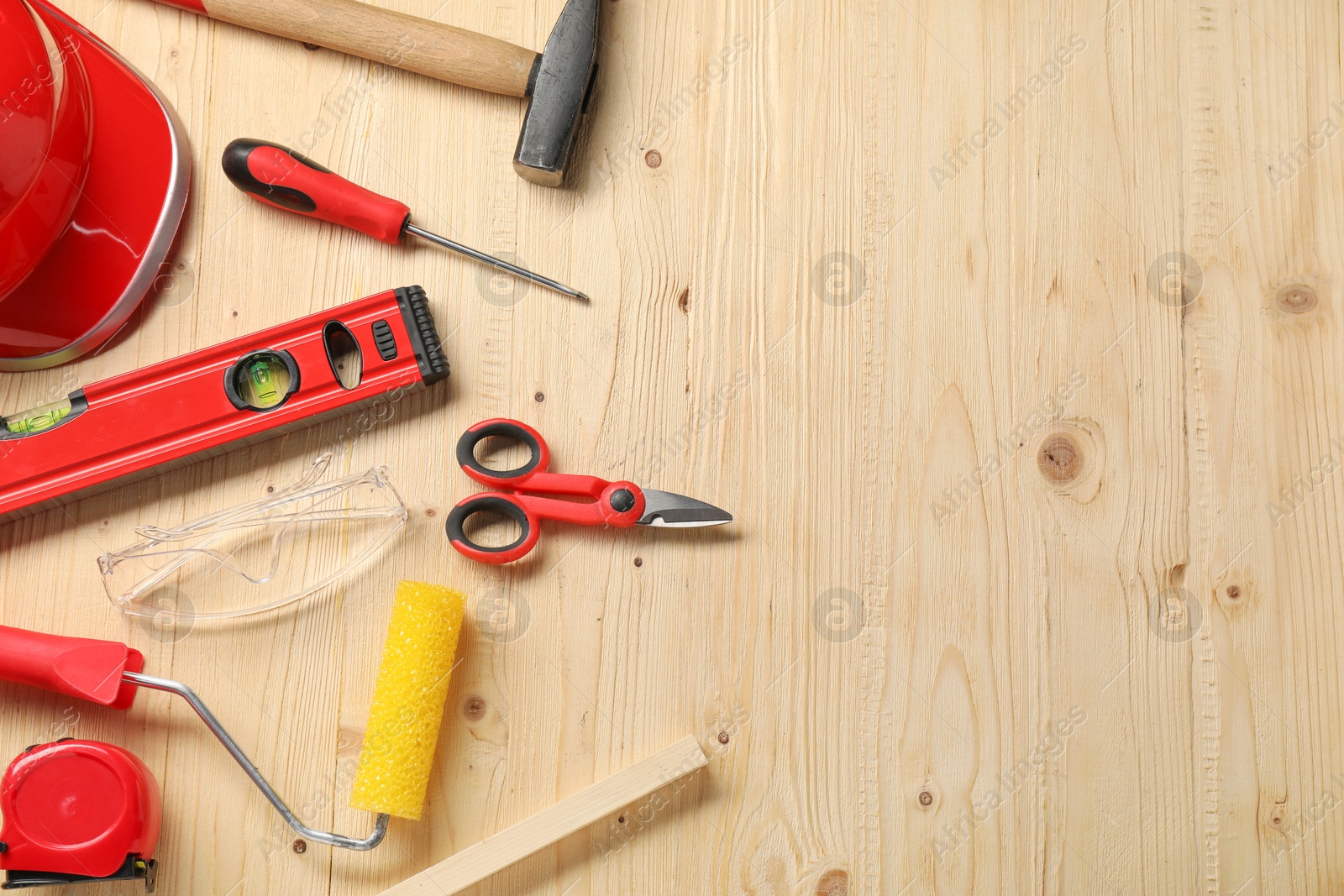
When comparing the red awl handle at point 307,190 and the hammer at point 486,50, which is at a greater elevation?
the hammer at point 486,50

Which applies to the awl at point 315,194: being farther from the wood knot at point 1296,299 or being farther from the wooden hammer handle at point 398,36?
the wood knot at point 1296,299

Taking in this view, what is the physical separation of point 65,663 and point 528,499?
39 centimetres

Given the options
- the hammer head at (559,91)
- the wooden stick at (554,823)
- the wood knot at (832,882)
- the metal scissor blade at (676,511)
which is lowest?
the wood knot at (832,882)

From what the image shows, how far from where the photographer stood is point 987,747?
81 centimetres

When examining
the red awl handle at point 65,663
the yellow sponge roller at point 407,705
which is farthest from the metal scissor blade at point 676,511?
the red awl handle at point 65,663

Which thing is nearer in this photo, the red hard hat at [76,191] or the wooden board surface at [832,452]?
the red hard hat at [76,191]

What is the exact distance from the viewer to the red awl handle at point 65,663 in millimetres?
720

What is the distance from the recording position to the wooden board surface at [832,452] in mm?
793

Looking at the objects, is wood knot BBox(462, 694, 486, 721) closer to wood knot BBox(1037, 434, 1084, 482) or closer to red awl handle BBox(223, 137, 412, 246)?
red awl handle BBox(223, 137, 412, 246)

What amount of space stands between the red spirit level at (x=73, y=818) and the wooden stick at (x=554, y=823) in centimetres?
20

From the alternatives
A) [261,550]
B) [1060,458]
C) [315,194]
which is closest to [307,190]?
[315,194]

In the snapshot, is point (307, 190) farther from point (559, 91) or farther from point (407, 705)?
point (407, 705)

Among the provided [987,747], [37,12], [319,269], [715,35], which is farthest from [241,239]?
[987,747]

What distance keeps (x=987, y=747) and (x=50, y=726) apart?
817mm
